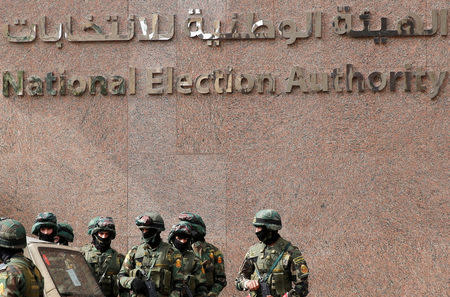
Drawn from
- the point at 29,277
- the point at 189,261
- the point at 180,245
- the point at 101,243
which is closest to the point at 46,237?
the point at 101,243

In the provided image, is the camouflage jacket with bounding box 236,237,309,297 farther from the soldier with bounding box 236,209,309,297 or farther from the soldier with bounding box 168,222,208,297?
the soldier with bounding box 168,222,208,297

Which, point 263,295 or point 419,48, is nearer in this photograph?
point 263,295

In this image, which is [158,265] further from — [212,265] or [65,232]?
[65,232]

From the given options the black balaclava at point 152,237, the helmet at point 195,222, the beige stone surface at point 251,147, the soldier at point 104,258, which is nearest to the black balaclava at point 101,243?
the soldier at point 104,258

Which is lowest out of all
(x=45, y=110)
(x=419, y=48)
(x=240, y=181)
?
(x=240, y=181)

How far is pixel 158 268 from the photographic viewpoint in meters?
9.80

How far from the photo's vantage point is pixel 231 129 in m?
13.9

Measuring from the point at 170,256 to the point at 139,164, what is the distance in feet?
14.0

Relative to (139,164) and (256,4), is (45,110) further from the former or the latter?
(256,4)

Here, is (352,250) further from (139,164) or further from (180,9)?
(180,9)

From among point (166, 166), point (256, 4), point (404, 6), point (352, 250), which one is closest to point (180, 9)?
point (256, 4)

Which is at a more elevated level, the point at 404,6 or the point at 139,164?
the point at 404,6

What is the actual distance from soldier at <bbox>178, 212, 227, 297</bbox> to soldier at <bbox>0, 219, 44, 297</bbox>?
3773 mm

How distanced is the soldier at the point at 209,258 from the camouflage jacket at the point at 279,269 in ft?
1.70
